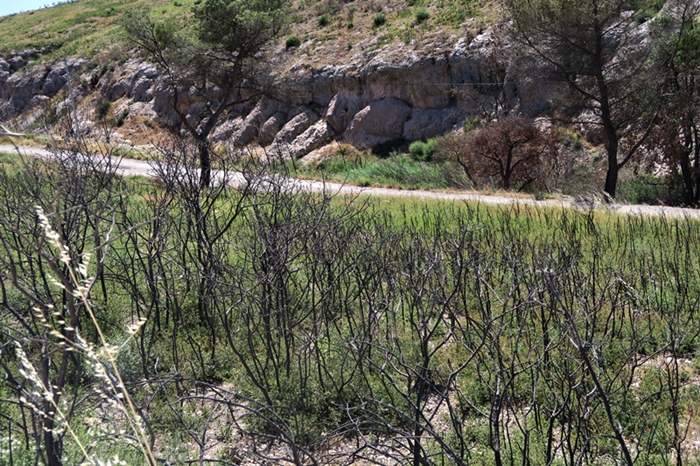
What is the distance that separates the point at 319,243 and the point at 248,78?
19.9 m

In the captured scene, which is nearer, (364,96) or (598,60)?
(598,60)

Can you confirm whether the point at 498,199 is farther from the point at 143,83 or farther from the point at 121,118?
the point at 143,83

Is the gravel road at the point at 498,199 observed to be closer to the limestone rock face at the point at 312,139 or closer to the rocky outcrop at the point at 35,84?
the limestone rock face at the point at 312,139

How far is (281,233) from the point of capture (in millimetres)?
5766

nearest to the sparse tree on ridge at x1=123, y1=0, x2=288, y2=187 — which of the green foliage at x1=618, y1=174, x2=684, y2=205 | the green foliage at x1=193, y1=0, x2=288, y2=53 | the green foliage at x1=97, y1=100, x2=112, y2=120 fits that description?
the green foliage at x1=193, y1=0, x2=288, y2=53

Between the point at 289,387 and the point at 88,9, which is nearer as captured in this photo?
the point at 289,387

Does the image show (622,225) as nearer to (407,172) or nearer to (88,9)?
(407,172)

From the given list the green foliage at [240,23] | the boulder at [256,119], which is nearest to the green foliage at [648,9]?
the green foliage at [240,23]

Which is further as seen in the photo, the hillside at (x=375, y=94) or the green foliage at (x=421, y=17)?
the green foliage at (x=421, y=17)

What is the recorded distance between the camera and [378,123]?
30.2m

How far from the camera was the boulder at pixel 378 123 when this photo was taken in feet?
98.2

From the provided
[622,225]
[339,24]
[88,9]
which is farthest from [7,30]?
[622,225]

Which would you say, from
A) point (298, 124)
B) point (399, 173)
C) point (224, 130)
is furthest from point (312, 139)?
point (399, 173)

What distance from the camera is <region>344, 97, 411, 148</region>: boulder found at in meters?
29.9
